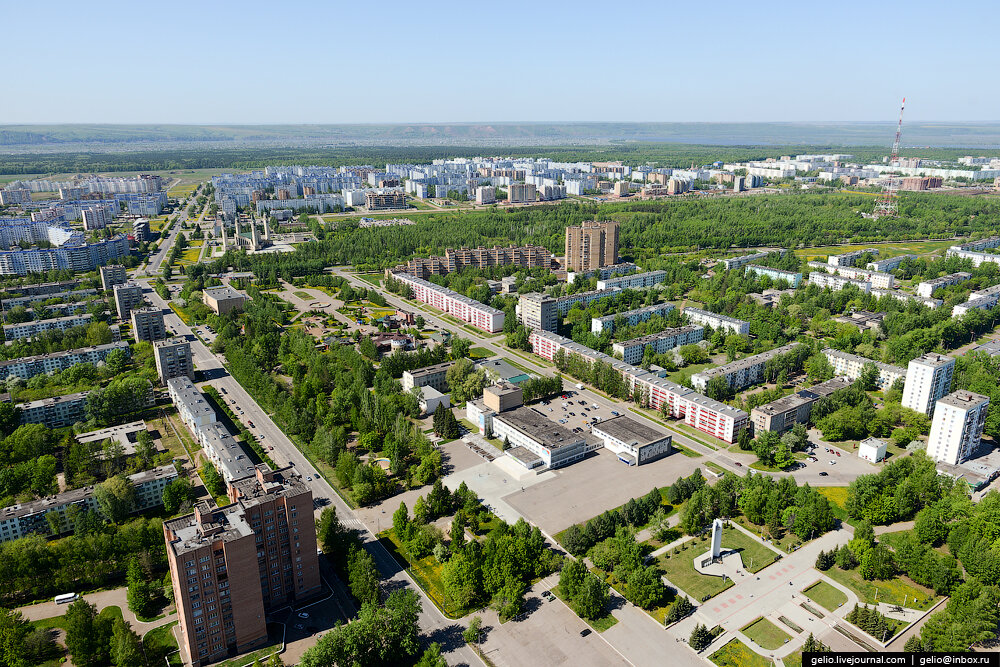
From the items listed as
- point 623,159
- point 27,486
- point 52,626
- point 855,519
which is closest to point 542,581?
point 855,519

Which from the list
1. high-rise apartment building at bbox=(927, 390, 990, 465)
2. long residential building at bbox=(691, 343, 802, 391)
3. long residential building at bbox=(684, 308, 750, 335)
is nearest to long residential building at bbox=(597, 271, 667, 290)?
long residential building at bbox=(684, 308, 750, 335)

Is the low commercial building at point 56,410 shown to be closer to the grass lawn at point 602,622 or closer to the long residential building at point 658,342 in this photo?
the grass lawn at point 602,622

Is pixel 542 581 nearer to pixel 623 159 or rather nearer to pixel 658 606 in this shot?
pixel 658 606

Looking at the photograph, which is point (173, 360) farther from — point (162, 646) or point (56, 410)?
point (162, 646)

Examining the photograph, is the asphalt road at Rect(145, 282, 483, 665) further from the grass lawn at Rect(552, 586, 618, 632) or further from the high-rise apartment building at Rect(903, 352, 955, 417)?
the high-rise apartment building at Rect(903, 352, 955, 417)

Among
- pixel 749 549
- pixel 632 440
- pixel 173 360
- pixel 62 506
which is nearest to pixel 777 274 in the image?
pixel 632 440

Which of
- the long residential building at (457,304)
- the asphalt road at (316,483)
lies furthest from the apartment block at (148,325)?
the long residential building at (457,304)
